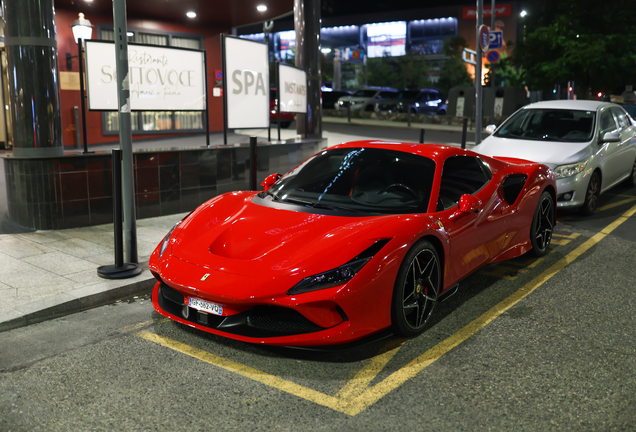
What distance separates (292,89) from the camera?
11.7 metres

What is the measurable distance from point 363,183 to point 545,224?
2.66 meters

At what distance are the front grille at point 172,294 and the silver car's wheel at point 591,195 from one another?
6.43m

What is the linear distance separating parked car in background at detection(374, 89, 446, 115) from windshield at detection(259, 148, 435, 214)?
2847 cm

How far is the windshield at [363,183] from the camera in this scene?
14.9 feet

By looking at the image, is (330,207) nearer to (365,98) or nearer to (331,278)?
(331,278)

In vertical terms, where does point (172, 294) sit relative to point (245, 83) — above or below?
below

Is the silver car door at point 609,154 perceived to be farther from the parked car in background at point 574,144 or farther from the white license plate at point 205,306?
the white license plate at point 205,306

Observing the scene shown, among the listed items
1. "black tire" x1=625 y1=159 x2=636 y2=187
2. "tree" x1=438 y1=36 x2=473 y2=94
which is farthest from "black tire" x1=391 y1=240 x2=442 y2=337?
"tree" x1=438 y1=36 x2=473 y2=94

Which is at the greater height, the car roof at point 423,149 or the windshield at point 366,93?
the windshield at point 366,93

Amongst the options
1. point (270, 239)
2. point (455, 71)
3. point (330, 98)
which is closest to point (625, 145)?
point (270, 239)

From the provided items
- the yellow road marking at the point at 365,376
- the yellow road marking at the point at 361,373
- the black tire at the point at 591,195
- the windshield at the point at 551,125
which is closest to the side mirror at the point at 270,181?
the yellow road marking at the point at 361,373

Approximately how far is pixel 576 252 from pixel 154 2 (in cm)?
1357

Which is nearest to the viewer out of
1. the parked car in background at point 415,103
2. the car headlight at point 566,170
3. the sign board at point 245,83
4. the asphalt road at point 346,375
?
the asphalt road at point 346,375

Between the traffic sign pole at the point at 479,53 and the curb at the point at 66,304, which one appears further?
the traffic sign pole at the point at 479,53
